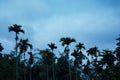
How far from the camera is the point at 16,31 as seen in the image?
71125 millimetres

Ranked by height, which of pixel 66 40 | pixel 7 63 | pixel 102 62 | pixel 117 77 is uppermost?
pixel 66 40

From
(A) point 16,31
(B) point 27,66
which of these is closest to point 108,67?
(A) point 16,31

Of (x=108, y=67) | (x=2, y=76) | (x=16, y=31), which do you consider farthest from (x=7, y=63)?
(x=108, y=67)

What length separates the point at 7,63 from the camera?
81.4 m

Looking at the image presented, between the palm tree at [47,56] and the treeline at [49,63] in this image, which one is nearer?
the treeline at [49,63]

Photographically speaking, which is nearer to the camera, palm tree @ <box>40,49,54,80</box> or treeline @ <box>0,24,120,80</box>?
treeline @ <box>0,24,120,80</box>

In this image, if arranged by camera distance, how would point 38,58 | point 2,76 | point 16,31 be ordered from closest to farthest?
point 16,31
point 2,76
point 38,58

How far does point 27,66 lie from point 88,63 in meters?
19.3

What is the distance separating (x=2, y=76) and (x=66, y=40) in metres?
18.3

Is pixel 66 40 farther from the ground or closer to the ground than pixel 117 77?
farther from the ground

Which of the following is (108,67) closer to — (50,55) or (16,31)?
(16,31)

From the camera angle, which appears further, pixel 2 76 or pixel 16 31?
pixel 2 76

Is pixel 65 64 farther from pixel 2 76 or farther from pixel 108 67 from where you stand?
pixel 108 67

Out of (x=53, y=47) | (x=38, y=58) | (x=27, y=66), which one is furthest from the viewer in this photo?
(x=38, y=58)
